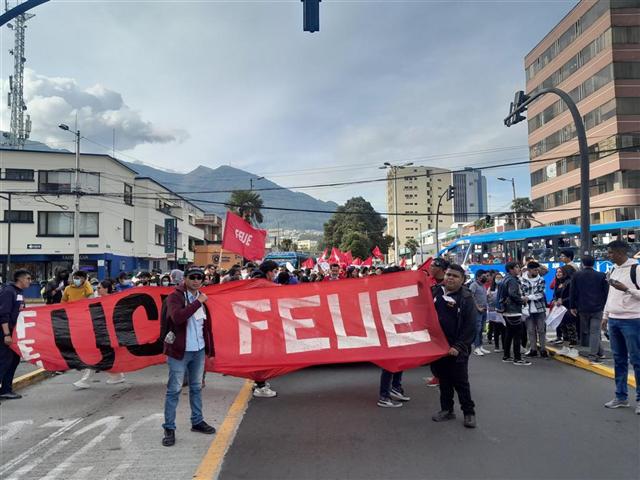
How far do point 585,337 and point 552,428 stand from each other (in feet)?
15.8

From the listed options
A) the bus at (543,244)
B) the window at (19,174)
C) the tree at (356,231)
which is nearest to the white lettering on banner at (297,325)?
the bus at (543,244)

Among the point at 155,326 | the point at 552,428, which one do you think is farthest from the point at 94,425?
the point at 552,428

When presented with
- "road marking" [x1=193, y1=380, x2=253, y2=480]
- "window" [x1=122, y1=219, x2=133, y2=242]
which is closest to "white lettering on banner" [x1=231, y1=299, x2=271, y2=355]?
"road marking" [x1=193, y1=380, x2=253, y2=480]

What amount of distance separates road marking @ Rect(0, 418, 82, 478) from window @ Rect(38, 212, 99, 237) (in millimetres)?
33177

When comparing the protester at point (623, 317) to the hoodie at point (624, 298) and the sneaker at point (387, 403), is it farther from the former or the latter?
the sneaker at point (387, 403)

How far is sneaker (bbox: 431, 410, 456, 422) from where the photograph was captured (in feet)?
18.4

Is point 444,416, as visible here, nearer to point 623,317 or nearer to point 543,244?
point 623,317

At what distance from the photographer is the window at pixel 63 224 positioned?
35.6 m

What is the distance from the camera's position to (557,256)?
23.6 m

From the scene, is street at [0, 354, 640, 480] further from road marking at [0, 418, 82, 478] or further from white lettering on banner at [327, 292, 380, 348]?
white lettering on banner at [327, 292, 380, 348]

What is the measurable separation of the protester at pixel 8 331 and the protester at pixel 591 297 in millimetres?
9047

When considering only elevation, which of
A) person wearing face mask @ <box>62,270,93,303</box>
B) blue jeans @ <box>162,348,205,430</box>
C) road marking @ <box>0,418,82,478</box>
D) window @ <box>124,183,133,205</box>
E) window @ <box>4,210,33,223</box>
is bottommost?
road marking @ <box>0,418,82,478</box>

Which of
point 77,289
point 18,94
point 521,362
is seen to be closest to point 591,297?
point 521,362

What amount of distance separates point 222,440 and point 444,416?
2550 millimetres
